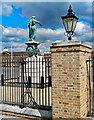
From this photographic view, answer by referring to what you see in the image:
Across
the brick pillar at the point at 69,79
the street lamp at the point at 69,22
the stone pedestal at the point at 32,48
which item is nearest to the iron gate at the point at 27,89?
the stone pedestal at the point at 32,48

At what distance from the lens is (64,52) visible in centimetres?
620

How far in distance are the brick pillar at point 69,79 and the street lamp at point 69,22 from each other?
16.9 inches

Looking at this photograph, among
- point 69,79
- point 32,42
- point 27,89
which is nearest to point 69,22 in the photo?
point 69,79

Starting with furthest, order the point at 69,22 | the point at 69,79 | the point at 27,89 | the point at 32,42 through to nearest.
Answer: the point at 32,42 < the point at 27,89 < the point at 69,22 < the point at 69,79

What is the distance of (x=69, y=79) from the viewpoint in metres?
6.13

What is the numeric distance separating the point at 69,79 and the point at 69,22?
163cm

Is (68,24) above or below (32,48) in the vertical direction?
below

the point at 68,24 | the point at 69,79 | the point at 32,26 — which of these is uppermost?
the point at 32,26

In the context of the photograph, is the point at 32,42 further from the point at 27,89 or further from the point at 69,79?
the point at 69,79

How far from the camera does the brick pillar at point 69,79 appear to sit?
19.8 feet

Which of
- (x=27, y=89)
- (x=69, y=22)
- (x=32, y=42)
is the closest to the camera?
(x=69, y=22)

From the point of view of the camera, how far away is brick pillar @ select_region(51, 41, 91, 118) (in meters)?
6.04

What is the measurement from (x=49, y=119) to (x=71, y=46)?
7.39 feet

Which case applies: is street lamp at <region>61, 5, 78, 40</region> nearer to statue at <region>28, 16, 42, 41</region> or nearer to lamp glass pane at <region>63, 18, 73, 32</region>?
lamp glass pane at <region>63, 18, 73, 32</region>
